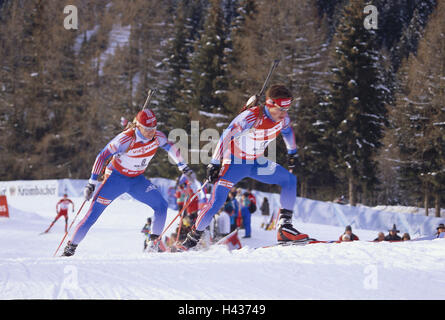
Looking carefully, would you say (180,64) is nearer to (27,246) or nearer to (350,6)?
(350,6)

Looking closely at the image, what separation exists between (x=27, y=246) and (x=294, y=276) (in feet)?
34.0

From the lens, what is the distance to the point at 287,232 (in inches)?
221

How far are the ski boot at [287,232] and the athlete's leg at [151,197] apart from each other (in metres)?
1.62

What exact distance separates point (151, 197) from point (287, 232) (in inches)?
71.8

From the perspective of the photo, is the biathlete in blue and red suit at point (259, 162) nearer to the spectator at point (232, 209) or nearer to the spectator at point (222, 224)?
the spectator at point (222, 224)

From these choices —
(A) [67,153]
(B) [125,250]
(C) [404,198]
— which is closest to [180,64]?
(A) [67,153]

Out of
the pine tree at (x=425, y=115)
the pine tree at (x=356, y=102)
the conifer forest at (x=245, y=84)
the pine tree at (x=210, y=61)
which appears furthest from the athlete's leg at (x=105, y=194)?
the pine tree at (x=210, y=61)

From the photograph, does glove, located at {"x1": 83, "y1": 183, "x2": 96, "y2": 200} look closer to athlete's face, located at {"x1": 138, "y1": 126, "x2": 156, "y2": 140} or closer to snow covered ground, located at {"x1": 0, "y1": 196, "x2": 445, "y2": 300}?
athlete's face, located at {"x1": 138, "y1": 126, "x2": 156, "y2": 140}

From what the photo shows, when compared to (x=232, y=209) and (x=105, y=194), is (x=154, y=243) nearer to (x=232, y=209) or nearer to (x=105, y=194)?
(x=105, y=194)

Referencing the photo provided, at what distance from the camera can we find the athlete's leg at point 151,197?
624 centimetres

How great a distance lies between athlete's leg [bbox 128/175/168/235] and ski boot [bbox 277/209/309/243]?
5.30 feet

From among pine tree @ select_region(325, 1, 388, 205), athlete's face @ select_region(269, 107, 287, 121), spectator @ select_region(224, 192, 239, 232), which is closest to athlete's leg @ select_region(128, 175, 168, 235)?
athlete's face @ select_region(269, 107, 287, 121)

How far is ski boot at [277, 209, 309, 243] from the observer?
5.55m

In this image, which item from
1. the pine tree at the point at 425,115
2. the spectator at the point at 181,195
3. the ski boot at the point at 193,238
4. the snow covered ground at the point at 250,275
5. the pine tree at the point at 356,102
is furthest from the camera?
the pine tree at the point at 356,102
